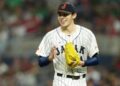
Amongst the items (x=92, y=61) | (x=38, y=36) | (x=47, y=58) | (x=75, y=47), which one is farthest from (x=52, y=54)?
(x=38, y=36)

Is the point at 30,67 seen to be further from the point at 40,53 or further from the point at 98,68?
the point at 40,53

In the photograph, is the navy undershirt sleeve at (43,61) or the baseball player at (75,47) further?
the baseball player at (75,47)

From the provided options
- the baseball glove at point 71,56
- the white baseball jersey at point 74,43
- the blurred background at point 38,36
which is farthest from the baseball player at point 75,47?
the blurred background at point 38,36

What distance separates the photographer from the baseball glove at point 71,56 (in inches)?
277

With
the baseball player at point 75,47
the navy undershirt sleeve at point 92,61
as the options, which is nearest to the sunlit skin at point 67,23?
the baseball player at point 75,47

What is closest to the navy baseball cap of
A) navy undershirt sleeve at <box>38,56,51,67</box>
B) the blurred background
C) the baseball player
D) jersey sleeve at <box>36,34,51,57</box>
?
the baseball player

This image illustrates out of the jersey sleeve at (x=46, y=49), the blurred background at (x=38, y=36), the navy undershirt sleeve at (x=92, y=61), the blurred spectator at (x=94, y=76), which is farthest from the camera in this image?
the blurred background at (x=38, y=36)

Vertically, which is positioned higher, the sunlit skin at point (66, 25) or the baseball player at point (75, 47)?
the sunlit skin at point (66, 25)

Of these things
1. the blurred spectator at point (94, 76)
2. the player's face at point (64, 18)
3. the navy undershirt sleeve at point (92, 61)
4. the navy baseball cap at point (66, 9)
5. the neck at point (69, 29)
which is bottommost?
the blurred spectator at point (94, 76)

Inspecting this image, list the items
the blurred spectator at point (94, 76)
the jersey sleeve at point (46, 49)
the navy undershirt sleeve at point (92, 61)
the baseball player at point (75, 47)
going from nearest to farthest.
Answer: the navy undershirt sleeve at point (92, 61), the baseball player at point (75, 47), the jersey sleeve at point (46, 49), the blurred spectator at point (94, 76)

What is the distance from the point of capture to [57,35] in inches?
292

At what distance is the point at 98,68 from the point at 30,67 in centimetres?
159

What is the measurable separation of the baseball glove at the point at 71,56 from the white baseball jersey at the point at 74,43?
0.57ft

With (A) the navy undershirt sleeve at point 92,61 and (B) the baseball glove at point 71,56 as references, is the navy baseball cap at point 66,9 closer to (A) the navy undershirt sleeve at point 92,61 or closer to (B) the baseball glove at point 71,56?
(B) the baseball glove at point 71,56
